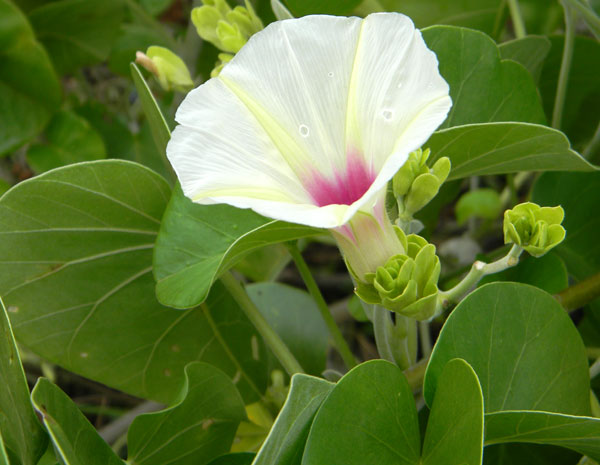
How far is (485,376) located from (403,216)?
0.18 meters

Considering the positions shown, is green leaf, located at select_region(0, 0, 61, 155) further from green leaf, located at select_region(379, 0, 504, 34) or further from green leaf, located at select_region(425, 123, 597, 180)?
green leaf, located at select_region(425, 123, 597, 180)

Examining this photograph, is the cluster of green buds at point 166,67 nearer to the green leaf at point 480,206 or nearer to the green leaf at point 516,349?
the green leaf at point 516,349

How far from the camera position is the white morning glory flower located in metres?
0.52

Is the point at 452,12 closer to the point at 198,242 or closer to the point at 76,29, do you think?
the point at 198,242

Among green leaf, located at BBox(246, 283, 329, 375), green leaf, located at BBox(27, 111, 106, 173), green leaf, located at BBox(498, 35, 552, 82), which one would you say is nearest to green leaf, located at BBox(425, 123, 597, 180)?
green leaf, located at BBox(498, 35, 552, 82)

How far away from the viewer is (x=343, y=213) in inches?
18.1

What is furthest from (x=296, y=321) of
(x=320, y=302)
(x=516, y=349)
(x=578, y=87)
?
(x=578, y=87)

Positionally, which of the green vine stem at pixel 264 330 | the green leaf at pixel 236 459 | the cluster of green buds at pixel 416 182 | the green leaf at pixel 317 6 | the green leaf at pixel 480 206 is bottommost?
the green leaf at pixel 480 206

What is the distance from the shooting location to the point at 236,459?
72 cm

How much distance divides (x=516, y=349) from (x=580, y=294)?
6.7 inches

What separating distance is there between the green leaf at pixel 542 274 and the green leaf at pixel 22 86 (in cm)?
94

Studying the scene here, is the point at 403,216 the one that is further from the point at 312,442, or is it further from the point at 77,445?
the point at 77,445

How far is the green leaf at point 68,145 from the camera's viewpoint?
138 cm

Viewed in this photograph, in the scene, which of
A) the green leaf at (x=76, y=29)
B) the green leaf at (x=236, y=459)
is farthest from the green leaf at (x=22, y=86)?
the green leaf at (x=236, y=459)
